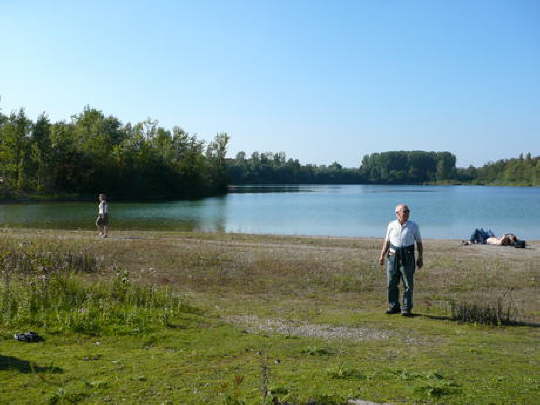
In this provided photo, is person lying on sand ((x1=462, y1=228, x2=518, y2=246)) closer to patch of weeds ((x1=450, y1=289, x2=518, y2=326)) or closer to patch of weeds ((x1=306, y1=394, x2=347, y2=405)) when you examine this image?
patch of weeds ((x1=450, y1=289, x2=518, y2=326))

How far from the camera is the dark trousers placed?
10.5 meters

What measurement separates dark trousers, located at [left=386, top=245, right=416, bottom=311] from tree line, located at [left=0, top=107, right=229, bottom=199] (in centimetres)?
6939

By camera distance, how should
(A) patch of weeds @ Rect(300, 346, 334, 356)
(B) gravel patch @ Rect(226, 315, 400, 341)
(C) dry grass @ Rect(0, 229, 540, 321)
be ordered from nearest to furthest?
1. (A) patch of weeds @ Rect(300, 346, 334, 356)
2. (B) gravel patch @ Rect(226, 315, 400, 341)
3. (C) dry grass @ Rect(0, 229, 540, 321)

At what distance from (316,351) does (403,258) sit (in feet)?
13.0

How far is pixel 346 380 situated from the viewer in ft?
19.5

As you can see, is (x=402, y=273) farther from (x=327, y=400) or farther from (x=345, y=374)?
(x=327, y=400)

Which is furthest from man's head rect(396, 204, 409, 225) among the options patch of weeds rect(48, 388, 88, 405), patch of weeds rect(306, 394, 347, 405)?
patch of weeds rect(48, 388, 88, 405)

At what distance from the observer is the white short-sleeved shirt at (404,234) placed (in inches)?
415

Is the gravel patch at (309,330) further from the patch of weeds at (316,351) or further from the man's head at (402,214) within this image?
the man's head at (402,214)

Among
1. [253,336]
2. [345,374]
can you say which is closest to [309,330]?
[253,336]

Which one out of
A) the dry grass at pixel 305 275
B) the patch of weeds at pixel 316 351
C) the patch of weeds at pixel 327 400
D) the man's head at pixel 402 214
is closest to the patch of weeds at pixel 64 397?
the patch of weeds at pixel 327 400

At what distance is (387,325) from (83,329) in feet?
18.2

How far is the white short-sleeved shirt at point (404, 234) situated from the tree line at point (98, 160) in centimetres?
6937

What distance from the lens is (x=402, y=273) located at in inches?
420
